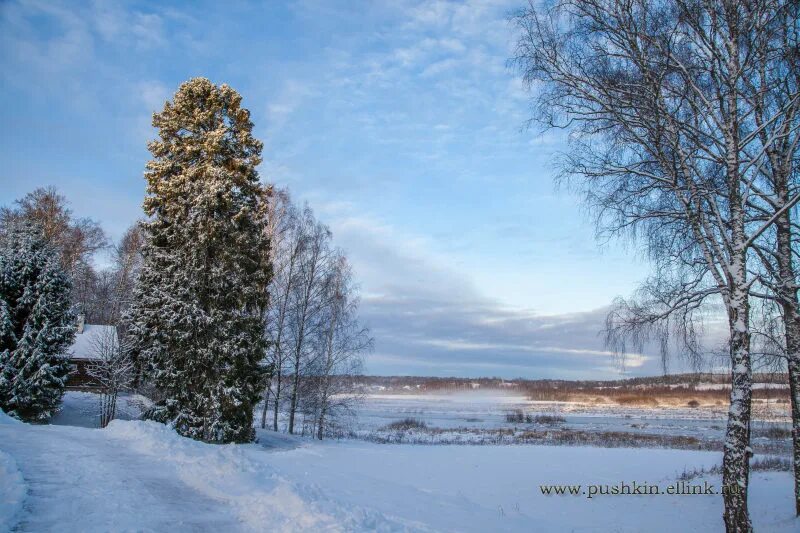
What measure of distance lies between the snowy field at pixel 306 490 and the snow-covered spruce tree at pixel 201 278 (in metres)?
2.38

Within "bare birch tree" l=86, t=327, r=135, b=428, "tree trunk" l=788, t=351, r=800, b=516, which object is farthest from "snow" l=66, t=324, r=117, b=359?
"tree trunk" l=788, t=351, r=800, b=516

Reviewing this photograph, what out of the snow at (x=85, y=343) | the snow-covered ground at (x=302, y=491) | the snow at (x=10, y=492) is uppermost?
the snow at (x=85, y=343)

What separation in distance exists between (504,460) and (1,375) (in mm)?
19332

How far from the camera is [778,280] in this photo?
9172 mm

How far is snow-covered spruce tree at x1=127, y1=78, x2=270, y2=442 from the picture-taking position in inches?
677

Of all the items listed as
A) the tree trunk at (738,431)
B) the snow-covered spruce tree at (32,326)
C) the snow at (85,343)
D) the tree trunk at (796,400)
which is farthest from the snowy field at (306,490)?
the snow at (85,343)

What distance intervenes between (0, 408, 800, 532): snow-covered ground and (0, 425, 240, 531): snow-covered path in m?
0.02

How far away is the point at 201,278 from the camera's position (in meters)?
17.6

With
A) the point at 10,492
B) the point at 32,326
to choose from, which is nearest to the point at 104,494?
the point at 10,492

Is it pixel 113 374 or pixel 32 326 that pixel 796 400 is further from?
pixel 32 326

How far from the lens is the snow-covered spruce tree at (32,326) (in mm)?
19500

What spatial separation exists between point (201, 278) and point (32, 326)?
854 cm

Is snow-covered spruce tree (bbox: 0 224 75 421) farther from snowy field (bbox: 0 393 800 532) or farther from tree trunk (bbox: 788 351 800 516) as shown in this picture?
tree trunk (bbox: 788 351 800 516)

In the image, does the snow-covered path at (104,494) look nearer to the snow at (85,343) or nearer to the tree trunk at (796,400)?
the tree trunk at (796,400)
